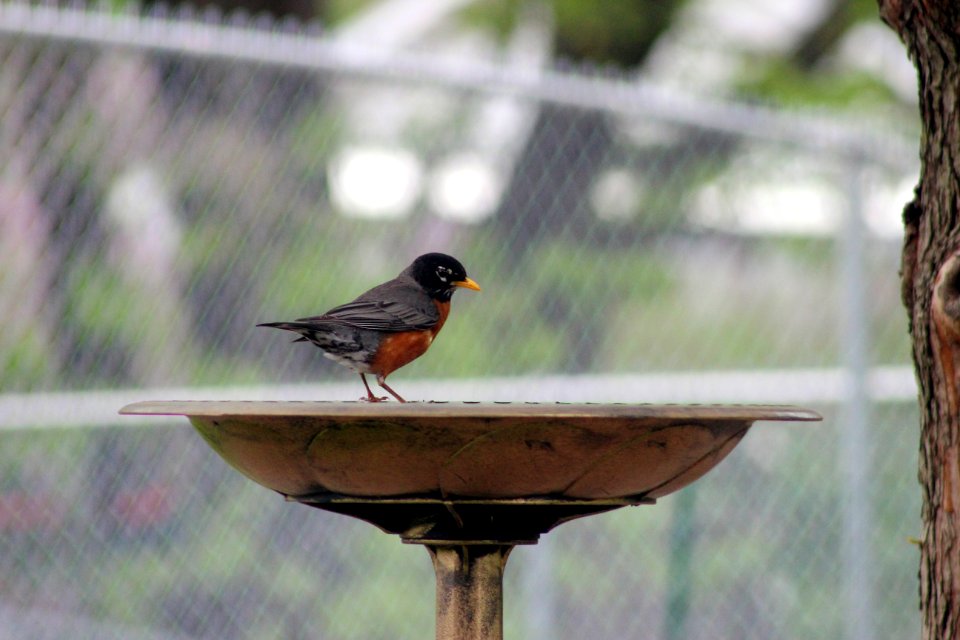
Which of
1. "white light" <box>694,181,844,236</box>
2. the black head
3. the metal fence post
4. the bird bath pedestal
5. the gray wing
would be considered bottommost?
the bird bath pedestal

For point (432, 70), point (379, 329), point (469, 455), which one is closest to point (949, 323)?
point (469, 455)

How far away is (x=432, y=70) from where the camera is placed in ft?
17.0

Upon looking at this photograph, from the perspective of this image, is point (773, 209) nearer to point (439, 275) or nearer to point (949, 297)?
point (439, 275)

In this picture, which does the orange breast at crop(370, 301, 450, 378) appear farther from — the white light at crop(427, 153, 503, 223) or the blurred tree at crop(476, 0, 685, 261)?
the blurred tree at crop(476, 0, 685, 261)

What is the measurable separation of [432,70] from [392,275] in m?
0.93

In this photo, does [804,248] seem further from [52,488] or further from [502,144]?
[52,488]

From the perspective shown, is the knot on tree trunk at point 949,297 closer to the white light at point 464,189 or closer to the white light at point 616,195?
the white light at point 464,189

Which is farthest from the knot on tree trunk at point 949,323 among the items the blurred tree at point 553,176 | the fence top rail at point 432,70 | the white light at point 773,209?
the white light at point 773,209

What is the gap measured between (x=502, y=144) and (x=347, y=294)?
108 cm

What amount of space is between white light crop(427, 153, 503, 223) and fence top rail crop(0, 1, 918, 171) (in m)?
0.38

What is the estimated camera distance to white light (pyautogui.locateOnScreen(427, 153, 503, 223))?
5.47 metres

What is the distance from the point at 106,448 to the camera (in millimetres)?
4734

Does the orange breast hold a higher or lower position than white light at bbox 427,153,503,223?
lower

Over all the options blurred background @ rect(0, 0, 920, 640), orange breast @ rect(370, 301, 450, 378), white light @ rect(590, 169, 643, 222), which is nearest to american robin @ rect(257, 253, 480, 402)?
orange breast @ rect(370, 301, 450, 378)
